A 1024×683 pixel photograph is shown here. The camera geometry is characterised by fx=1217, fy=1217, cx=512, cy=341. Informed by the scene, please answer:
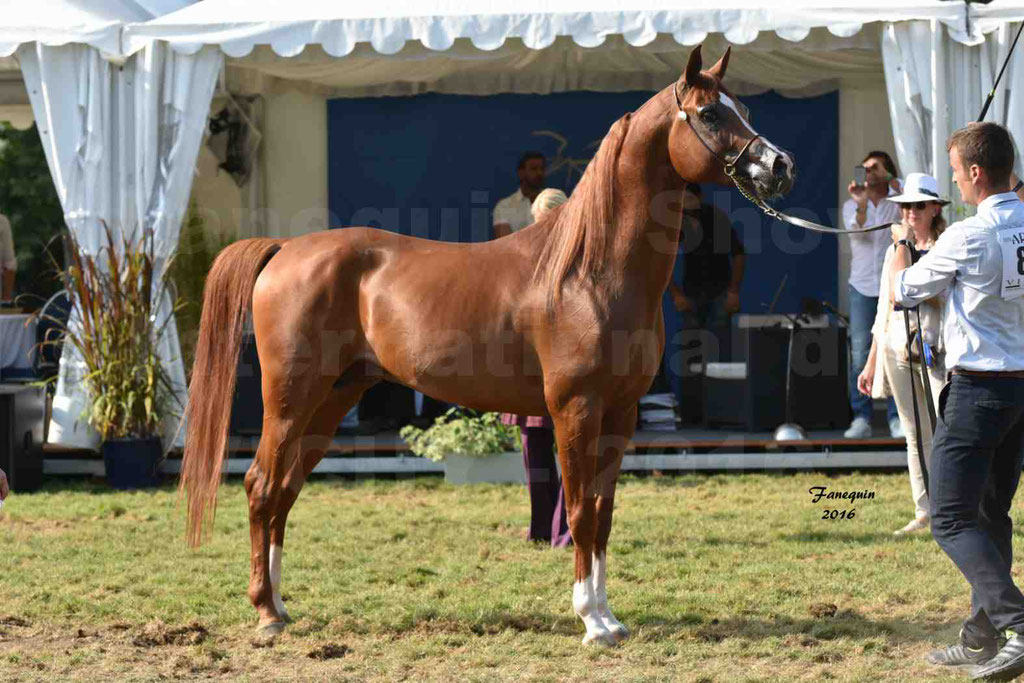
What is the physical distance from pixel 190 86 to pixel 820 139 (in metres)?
5.19

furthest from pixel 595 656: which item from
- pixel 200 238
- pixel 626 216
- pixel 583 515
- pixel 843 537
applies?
pixel 200 238

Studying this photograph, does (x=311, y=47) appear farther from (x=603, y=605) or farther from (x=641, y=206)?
(x=603, y=605)

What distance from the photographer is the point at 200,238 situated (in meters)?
9.04

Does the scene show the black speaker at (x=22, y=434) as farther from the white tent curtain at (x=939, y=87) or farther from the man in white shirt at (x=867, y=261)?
the white tent curtain at (x=939, y=87)

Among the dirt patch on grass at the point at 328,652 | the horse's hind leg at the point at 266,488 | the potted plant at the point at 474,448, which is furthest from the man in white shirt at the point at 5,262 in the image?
the dirt patch on grass at the point at 328,652

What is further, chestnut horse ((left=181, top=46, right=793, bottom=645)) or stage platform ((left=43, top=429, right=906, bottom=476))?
stage platform ((left=43, top=429, right=906, bottom=476))

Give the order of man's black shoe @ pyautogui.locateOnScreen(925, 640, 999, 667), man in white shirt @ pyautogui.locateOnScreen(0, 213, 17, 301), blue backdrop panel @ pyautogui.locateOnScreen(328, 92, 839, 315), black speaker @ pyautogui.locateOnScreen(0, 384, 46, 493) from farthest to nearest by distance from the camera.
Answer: blue backdrop panel @ pyautogui.locateOnScreen(328, 92, 839, 315) → man in white shirt @ pyautogui.locateOnScreen(0, 213, 17, 301) → black speaker @ pyautogui.locateOnScreen(0, 384, 46, 493) → man's black shoe @ pyautogui.locateOnScreen(925, 640, 999, 667)

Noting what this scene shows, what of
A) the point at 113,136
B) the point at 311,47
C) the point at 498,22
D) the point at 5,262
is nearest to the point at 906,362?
the point at 498,22

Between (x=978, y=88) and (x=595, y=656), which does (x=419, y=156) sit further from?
(x=595, y=656)

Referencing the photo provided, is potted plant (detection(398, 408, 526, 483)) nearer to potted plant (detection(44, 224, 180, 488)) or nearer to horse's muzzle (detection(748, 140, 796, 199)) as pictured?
potted plant (detection(44, 224, 180, 488))

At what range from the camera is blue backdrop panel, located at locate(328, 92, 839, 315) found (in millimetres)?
10109

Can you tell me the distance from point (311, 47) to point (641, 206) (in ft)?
13.7

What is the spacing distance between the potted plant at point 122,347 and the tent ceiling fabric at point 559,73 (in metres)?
1.98

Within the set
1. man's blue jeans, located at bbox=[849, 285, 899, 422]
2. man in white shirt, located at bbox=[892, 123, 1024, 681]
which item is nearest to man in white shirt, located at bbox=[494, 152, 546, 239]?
man's blue jeans, located at bbox=[849, 285, 899, 422]
